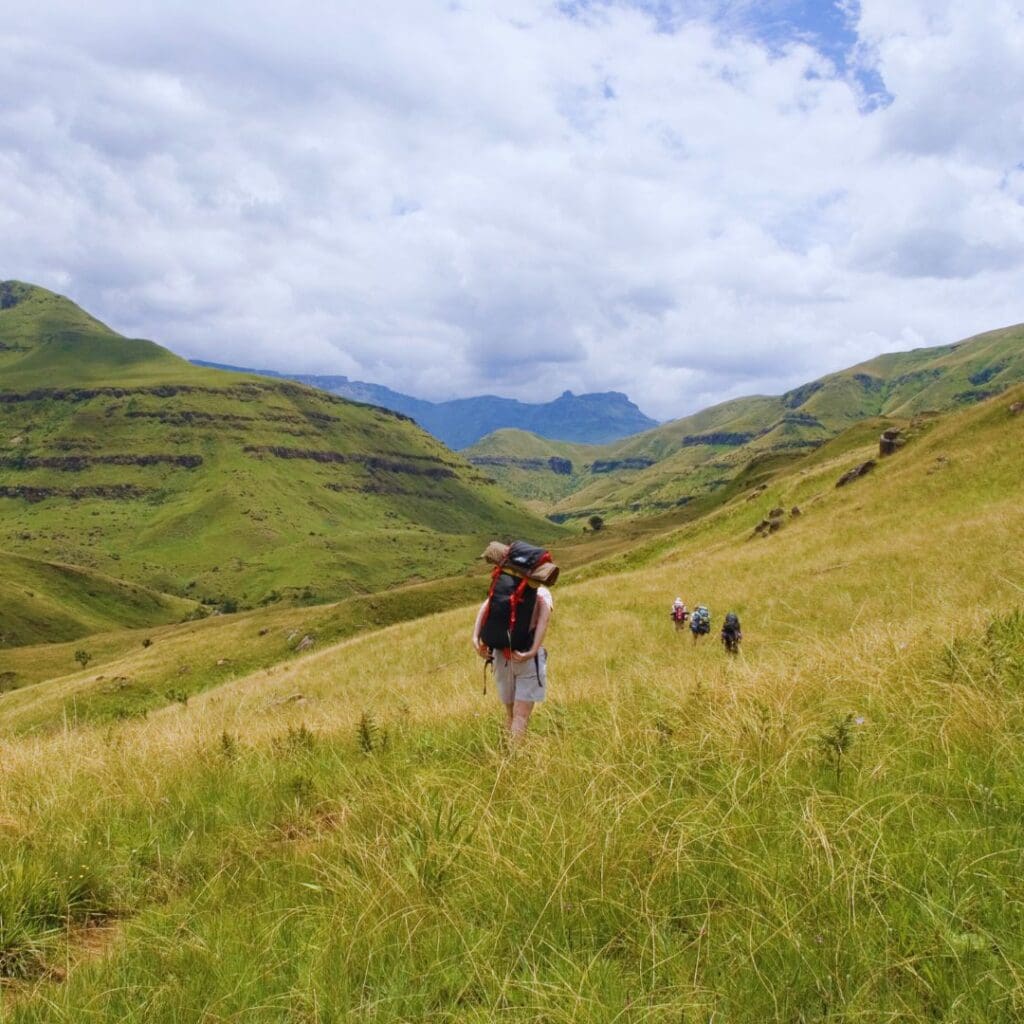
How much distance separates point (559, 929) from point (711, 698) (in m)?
3.38

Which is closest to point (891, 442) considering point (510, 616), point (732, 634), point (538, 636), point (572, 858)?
point (732, 634)

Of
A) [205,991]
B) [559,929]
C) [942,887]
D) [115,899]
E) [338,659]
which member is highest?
[942,887]

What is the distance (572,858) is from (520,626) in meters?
3.71

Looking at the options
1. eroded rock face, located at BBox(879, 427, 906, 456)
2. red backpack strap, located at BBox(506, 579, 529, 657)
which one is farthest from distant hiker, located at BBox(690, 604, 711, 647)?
eroded rock face, located at BBox(879, 427, 906, 456)

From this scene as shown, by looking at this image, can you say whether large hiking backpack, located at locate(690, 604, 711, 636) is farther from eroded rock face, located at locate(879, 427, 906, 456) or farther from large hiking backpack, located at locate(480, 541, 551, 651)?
eroded rock face, located at locate(879, 427, 906, 456)

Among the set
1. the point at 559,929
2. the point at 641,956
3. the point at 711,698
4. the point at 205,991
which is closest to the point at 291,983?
the point at 205,991

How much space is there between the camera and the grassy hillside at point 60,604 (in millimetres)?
160125

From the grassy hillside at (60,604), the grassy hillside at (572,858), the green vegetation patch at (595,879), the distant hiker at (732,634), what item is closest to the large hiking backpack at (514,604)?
the grassy hillside at (572,858)

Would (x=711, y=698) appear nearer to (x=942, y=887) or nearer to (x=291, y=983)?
(x=942, y=887)

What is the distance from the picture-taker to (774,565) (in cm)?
3556

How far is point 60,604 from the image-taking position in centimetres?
17800

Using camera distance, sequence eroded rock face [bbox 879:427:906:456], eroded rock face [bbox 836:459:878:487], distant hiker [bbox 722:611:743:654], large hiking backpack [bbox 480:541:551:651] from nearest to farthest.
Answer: large hiking backpack [bbox 480:541:551:651] < distant hiker [bbox 722:611:743:654] < eroded rock face [bbox 836:459:878:487] < eroded rock face [bbox 879:427:906:456]

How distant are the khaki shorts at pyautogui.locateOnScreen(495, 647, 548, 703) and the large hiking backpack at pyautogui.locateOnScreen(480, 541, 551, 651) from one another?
0.23m

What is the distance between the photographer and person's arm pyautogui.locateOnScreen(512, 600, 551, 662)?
724 centimetres
